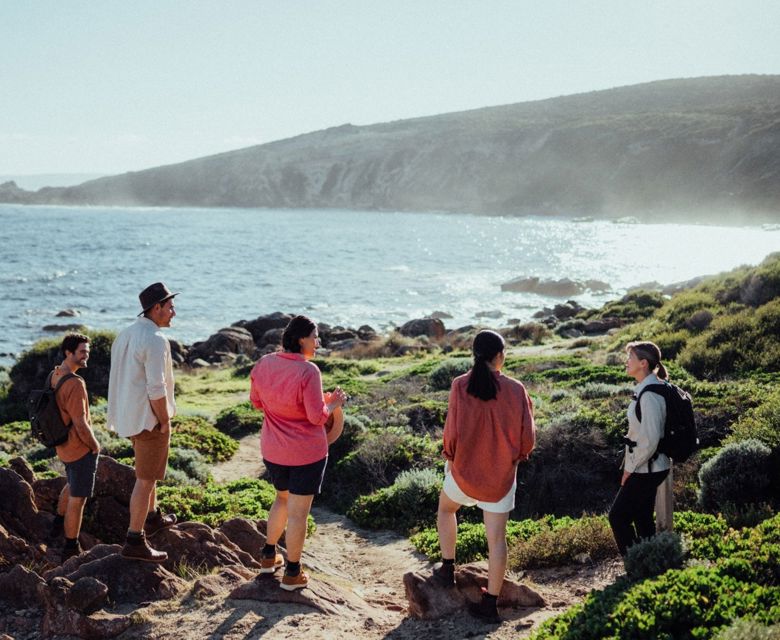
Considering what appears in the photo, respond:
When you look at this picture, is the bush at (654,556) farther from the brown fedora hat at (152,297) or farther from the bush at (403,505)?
the brown fedora hat at (152,297)

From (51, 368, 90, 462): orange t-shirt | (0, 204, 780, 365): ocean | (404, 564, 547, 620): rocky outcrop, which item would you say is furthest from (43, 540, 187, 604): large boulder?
(0, 204, 780, 365): ocean

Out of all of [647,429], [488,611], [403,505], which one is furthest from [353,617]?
[403,505]

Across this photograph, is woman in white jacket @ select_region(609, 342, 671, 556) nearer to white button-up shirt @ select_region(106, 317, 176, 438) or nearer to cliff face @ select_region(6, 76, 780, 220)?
white button-up shirt @ select_region(106, 317, 176, 438)

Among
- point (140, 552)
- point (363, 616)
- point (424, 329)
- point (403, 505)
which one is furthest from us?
point (424, 329)

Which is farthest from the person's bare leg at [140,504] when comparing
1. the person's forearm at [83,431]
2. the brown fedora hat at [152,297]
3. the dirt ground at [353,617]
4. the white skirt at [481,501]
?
the white skirt at [481,501]

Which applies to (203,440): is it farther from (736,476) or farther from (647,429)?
(647,429)

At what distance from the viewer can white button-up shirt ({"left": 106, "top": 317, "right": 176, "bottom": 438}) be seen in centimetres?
596

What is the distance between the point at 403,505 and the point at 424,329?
22297mm

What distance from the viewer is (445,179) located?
5655 inches

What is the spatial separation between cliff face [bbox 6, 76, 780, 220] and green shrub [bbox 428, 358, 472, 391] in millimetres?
85620

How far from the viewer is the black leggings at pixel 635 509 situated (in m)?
5.66

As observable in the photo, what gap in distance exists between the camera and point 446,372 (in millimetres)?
17375

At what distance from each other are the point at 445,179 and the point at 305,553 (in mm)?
139720

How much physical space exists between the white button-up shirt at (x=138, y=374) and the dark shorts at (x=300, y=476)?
1.18 m
